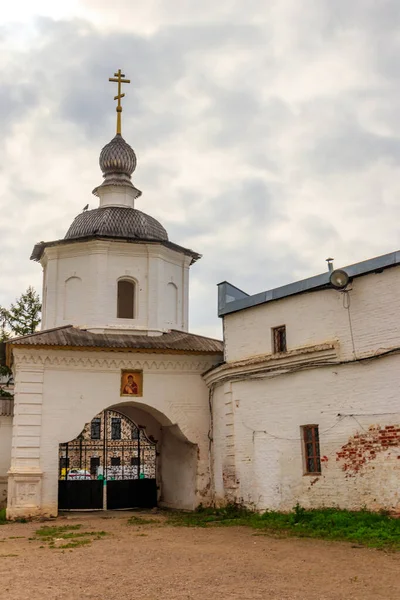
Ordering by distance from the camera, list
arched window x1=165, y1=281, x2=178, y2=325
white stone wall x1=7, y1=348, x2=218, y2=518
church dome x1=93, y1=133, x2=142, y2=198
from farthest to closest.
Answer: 1. church dome x1=93, y1=133, x2=142, y2=198
2. arched window x1=165, y1=281, x2=178, y2=325
3. white stone wall x1=7, y1=348, x2=218, y2=518

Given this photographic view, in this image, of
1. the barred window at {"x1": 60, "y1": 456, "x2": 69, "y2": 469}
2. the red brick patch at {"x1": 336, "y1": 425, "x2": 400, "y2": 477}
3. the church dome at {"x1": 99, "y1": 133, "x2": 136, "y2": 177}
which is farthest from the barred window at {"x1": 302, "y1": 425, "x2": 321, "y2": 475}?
the church dome at {"x1": 99, "y1": 133, "x2": 136, "y2": 177}

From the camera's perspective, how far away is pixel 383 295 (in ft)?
39.3

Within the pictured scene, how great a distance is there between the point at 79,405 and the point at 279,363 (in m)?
→ 5.23

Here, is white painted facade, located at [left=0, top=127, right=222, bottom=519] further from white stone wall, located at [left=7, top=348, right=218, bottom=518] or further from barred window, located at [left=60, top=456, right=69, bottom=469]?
barred window, located at [left=60, top=456, right=69, bottom=469]

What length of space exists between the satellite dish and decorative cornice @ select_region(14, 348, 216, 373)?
5.43 m

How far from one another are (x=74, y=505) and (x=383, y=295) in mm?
10308

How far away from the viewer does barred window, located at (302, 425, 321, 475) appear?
41.7 feet

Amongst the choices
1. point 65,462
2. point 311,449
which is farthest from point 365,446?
point 65,462

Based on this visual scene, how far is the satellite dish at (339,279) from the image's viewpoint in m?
12.3

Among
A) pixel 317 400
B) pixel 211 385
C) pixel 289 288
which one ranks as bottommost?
pixel 317 400

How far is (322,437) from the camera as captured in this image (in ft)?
41.2

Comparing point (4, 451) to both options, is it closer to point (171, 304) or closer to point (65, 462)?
point (65, 462)

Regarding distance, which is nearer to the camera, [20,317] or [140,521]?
[140,521]

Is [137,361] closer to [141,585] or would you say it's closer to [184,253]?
[184,253]
